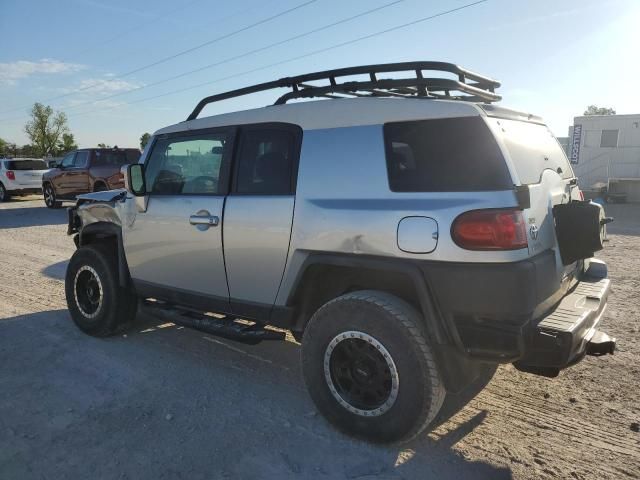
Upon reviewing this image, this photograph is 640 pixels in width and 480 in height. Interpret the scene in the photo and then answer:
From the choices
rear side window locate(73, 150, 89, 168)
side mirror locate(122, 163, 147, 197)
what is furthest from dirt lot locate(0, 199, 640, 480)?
rear side window locate(73, 150, 89, 168)

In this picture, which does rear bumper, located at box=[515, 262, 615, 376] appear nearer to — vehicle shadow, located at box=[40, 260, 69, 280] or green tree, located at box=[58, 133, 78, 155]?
vehicle shadow, located at box=[40, 260, 69, 280]

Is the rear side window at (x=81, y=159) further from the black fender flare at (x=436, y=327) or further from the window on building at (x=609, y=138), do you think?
the window on building at (x=609, y=138)

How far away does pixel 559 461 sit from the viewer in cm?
271

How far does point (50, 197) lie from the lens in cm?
1738

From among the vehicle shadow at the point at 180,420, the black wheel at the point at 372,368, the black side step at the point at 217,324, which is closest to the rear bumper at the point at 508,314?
the black wheel at the point at 372,368

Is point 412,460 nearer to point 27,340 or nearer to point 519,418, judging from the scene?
point 519,418

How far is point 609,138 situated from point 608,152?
52 cm

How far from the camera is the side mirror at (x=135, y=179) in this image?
4164 millimetres

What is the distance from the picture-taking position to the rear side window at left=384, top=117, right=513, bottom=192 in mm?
2568

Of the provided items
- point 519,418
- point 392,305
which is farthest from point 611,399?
point 392,305

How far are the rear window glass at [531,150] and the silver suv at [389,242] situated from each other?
2 centimetres

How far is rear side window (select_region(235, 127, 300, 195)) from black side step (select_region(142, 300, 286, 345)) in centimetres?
99

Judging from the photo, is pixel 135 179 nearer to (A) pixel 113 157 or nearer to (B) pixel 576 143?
(A) pixel 113 157

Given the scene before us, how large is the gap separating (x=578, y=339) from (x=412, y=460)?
1.13 m
